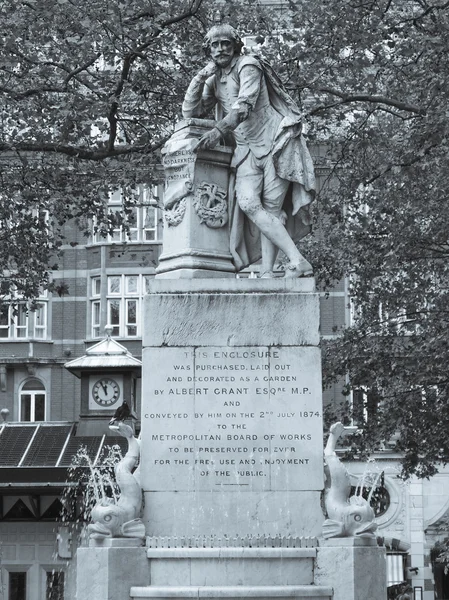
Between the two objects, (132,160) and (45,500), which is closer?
(132,160)

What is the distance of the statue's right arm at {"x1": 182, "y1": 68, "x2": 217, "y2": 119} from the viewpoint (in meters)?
13.8

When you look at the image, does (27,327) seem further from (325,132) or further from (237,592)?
(237,592)

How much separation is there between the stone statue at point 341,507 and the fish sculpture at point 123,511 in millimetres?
1745

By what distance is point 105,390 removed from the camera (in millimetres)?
34750

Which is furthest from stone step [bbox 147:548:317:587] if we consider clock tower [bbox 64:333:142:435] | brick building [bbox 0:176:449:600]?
clock tower [bbox 64:333:142:435]

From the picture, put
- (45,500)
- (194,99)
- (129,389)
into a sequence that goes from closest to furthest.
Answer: (194,99) < (45,500) < (129,389)

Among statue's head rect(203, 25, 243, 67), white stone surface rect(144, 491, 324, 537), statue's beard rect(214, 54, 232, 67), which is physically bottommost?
white stone surface rect(144, 491, 324, 537)

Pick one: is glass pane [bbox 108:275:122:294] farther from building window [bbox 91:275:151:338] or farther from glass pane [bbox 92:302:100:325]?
glass pane [bbox 92:302:100:325]

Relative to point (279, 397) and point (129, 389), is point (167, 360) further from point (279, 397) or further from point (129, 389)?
point (129, 389)

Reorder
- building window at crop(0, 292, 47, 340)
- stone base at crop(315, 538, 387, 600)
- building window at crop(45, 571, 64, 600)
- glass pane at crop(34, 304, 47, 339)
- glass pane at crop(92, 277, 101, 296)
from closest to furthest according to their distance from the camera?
stone base at crop(315, 538, 387, 600) < building window at crop(45, 571, 64, 600) < building window at crop(0, 292, 47, 340) < glass pane at crop(34, 304, 47, 339) < glass pane at crop(92, 277, 101, 296)

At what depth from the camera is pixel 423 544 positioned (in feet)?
149

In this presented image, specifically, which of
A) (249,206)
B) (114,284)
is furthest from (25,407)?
(249,206)

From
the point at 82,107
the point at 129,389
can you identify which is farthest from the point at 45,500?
the point at 82,107

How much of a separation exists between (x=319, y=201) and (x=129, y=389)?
31.7 ft
